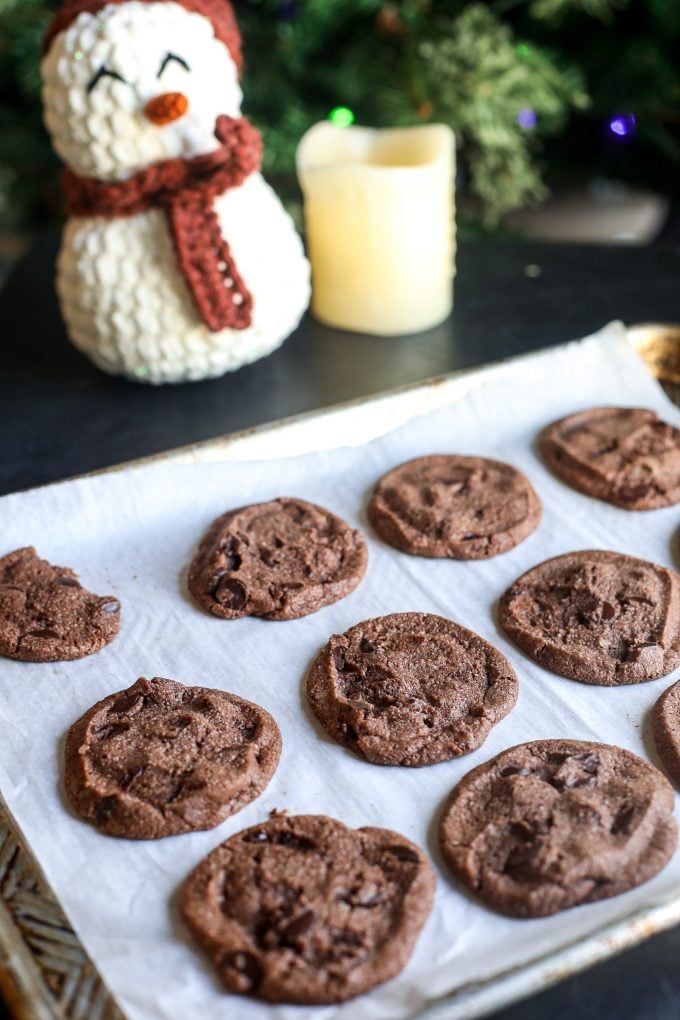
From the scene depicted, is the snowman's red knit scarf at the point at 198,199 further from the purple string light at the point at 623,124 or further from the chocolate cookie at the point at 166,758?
the purple string light at the point at 623,124

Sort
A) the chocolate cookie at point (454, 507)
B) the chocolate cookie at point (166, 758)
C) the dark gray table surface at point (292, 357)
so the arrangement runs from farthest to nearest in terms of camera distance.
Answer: the dark gray table surface at point (292, 357)
the chocolate cookie at point (454, 507)
the chocolate cookie at point (166, 758)

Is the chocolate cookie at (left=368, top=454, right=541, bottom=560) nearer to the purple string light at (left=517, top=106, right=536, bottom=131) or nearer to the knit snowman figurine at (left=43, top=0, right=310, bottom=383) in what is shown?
the knit snowman figurine at (left=43, top=0, right=310, bottom=383)

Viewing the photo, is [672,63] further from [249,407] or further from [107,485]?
[107,485]

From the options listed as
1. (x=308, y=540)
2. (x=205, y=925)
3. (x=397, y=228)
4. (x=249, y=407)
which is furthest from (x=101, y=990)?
(x=397, y=228)

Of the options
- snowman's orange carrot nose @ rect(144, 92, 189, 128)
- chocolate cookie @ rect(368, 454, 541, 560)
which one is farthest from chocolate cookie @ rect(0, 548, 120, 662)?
snowman's orange carrot nose @ rect(144, 92, 189, 128)

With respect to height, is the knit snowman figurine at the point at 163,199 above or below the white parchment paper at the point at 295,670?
above

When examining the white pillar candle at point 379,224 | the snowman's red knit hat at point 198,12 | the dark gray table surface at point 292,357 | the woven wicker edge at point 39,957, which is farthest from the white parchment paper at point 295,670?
the snowman's red knit hat at point 198,12

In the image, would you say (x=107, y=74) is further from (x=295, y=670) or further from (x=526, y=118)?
(x=526, y=118)

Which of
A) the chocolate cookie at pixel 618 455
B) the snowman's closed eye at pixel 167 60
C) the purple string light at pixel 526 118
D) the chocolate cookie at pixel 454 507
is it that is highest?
the snowman's closed eye at pixel 167 60
